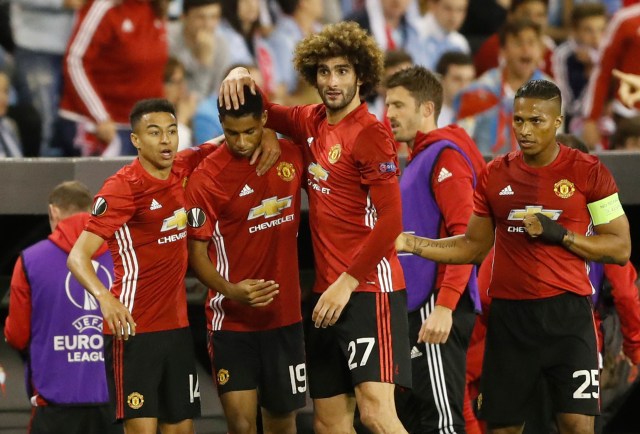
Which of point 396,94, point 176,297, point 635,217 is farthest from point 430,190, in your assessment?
point 635,217

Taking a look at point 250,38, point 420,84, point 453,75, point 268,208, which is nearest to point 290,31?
point 250,38

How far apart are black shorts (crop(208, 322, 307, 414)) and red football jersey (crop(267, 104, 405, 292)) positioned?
0.38 metres

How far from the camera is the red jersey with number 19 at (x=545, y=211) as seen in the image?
16.9 ft

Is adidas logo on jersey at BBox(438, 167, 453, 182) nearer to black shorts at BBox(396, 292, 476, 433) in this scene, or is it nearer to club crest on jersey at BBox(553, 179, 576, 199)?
black shorts at BBox(396, 292, 476, 433)

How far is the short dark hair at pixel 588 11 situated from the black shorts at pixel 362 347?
503cm

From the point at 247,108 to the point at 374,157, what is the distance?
2.06ft

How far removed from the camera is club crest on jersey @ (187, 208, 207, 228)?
5195mm

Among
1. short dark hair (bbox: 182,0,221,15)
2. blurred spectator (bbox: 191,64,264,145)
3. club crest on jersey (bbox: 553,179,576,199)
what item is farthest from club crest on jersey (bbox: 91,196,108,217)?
short dark hair (bbox: 182,0,221,15)

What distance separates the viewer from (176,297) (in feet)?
17.3

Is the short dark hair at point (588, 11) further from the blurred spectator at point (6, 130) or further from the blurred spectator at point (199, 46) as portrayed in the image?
the blurred spectator at point (6, 130)

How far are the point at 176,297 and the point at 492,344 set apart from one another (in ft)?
A: 4.62

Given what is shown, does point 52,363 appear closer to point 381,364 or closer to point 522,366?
point 381,364

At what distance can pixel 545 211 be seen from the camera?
5.16 metres

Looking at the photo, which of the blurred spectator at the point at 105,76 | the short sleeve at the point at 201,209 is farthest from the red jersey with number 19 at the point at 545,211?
the blurred spectator at the point at 105,76
